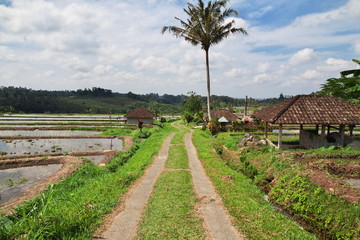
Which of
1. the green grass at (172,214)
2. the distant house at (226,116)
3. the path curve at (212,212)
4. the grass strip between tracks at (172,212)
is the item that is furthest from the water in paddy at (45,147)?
the distant house at (226,116)

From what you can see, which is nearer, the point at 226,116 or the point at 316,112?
the point at 316,112

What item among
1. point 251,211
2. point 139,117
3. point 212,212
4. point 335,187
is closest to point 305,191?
point 335,187

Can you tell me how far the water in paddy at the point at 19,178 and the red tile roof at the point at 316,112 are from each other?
1507 cm

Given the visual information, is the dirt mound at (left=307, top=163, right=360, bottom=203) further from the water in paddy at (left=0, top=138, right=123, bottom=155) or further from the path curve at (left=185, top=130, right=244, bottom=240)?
the water in paddy at (left=0, top=138, right=123, bottom=155)

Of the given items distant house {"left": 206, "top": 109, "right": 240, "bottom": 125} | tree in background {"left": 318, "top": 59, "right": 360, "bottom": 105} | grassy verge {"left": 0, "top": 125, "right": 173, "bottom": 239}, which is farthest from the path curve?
distant house {"left": 206, "top": 109, "right": 240, "bottom": 125}

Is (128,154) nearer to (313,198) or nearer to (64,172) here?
(64,172)

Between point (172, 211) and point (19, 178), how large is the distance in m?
11.9

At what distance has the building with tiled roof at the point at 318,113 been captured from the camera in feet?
48.2

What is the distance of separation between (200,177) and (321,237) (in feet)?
16.8

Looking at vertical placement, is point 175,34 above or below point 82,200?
above

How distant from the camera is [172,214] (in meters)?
6.65

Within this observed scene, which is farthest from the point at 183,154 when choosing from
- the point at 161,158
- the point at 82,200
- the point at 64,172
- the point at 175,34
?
the point at 175,34

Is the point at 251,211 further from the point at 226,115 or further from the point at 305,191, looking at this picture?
the point at 226,115

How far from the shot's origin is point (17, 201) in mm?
9453
